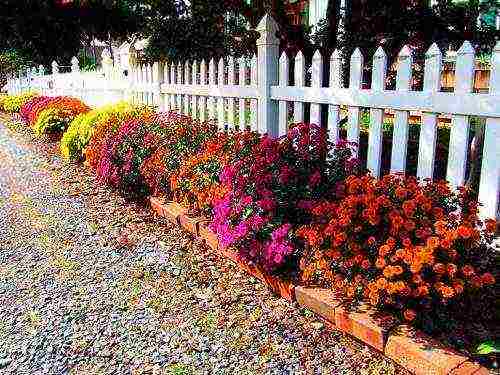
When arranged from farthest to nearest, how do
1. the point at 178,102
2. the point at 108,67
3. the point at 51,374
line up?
the point at 108,67 → the point at 178,102 → the point at 51,374

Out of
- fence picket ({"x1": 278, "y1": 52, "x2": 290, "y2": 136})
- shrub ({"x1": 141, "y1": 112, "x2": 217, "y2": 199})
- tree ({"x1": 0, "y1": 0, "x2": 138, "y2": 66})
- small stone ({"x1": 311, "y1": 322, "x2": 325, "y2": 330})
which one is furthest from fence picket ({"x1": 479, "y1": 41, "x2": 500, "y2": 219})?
tree ({"x1": 0, "y1": 0, "x2": 138, "y2": 66})

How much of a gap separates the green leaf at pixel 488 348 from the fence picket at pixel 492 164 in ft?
3.29

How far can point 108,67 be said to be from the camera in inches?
397

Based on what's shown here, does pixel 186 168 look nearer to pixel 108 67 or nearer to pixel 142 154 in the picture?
pixel 142 154

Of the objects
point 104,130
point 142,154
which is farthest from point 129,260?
point 104,130

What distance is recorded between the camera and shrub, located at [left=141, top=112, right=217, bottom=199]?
4.97 metres

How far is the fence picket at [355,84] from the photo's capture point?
12.4 feet

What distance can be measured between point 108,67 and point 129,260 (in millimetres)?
7112

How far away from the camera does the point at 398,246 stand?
262 cm

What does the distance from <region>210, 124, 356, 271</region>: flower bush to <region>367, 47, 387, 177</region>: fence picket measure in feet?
0.94

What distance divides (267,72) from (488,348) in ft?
10.6

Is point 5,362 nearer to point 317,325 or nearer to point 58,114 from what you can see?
point 317,325

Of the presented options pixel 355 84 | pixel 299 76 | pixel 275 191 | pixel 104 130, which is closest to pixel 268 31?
pixel 299 76

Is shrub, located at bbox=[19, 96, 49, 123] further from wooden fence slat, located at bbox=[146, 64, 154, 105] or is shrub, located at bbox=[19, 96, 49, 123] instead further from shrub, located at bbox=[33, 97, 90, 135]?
wooden fence slat, located at bbox=[146, 64, 154, 105]
